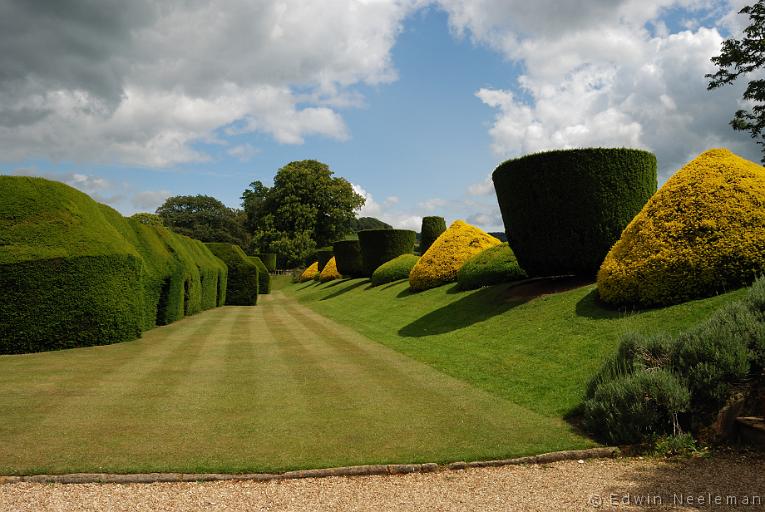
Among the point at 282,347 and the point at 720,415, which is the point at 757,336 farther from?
the point at 282,347

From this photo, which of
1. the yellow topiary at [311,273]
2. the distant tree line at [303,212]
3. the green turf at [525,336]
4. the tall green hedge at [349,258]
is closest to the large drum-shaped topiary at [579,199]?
the green turf at [525,336]

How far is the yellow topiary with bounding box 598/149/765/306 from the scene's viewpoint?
33.6ft

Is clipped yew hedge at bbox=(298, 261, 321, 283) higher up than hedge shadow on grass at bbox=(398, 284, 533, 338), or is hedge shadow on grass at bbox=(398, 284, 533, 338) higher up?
clipped yew hedge at bbox=(298, 261, 321, 283)

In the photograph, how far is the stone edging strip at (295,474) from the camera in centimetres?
522

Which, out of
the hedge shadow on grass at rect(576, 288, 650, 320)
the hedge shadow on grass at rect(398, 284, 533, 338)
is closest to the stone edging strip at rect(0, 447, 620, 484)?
the hedge shadow on grass at rect(576, 288, 650, 320)

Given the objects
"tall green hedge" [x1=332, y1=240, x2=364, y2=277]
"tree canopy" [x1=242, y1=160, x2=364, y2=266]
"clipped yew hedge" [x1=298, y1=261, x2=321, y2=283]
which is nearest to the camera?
"tall green hedge" [x1=332, y1=240, x2=364, y2=277]

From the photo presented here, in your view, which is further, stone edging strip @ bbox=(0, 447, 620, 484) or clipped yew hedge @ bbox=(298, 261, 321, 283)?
clipped yew hedge @ bbox=(298, 261, 321, 283)

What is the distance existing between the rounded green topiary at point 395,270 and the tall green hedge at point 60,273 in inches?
638

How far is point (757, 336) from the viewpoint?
6.49 metres

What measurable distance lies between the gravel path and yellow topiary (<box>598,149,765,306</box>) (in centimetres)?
567

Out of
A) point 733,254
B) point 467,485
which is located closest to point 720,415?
point 467,485

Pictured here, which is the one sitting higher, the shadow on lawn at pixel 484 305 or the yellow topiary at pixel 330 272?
the yellow topiary at pixel 330 272

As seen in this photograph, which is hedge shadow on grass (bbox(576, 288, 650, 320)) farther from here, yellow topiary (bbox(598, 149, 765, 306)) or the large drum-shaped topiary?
the large drum-shaped topiary

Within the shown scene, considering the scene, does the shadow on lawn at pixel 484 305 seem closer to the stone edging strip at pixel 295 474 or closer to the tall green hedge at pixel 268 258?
the stone edging strip at pixel 295 474
